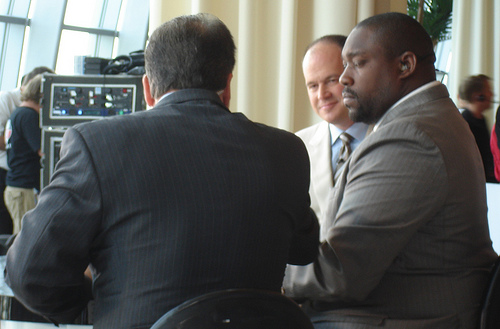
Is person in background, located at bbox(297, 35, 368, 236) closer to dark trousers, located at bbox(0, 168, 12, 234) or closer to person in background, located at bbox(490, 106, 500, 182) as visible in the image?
person in background, located at bbox(490, 106, 500, 182)

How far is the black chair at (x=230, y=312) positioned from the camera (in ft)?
3.07

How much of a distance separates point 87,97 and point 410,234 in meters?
1.63

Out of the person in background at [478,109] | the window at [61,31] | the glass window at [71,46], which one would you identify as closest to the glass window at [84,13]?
the window at [61,31]

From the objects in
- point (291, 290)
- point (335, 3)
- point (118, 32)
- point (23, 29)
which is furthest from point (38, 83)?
point (118, 32)

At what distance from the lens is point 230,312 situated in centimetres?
95

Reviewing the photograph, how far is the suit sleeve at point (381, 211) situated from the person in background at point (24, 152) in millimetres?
3329

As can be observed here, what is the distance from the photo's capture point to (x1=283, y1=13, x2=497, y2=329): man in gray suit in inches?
51.5

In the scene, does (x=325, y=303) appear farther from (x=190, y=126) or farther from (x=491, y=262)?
(x=190, y=126)

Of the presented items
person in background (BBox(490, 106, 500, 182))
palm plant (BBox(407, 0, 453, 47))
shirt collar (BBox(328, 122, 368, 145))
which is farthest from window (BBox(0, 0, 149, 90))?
shirt collar (BBox(328, 122, 368, 145))

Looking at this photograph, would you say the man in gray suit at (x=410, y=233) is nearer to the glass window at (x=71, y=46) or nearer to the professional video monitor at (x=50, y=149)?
the professional video monitor at (x=50, y=149)

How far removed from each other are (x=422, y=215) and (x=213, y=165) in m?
0.49

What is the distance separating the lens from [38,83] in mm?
4223

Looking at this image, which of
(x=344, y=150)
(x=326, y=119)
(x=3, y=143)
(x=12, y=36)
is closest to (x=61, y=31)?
(x=12, y=36)

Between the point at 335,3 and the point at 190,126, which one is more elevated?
the point at 335,3
